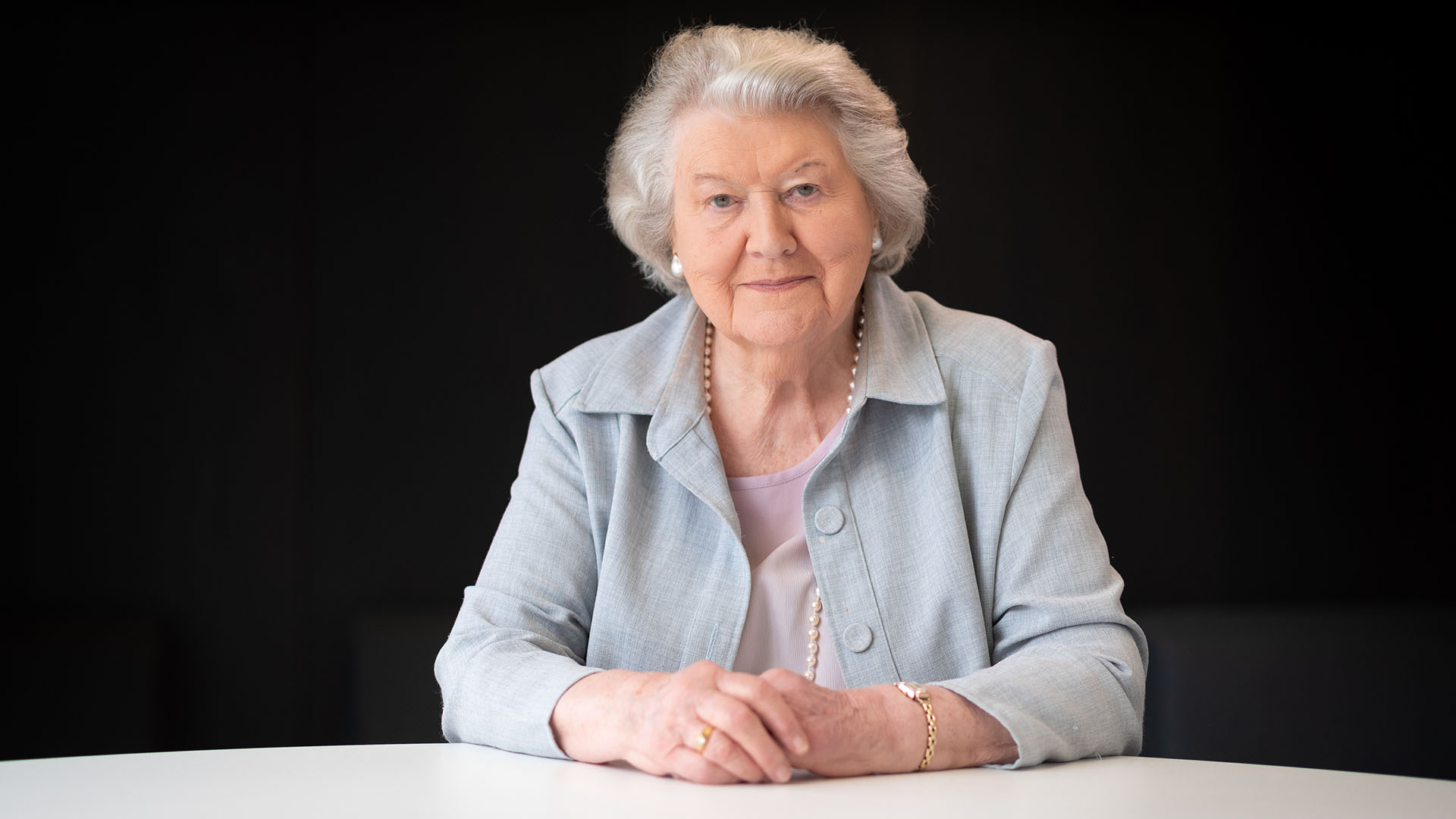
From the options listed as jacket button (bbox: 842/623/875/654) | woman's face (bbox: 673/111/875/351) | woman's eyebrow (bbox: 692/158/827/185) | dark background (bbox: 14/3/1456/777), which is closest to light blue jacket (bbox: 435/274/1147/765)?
jacket button (bbox: 842/623/875/654)

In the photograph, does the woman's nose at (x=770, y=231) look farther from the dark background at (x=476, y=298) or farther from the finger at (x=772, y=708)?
the dark background at (x=476, y=298)

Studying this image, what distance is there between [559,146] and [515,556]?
1766mm

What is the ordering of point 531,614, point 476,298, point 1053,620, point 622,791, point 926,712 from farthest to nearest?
point 476,298
point 531,614
point 1053,620
point 926,712
point 622,791

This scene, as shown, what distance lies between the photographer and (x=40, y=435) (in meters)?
3.09

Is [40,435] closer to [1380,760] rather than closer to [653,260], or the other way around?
[653,260]

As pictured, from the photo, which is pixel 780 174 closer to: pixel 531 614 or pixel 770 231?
pixel 770 231

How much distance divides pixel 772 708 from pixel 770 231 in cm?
66

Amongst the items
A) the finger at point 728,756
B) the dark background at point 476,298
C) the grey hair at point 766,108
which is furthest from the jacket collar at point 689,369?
the dark background at point 476,298

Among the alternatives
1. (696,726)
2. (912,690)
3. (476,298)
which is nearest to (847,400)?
(912,690)

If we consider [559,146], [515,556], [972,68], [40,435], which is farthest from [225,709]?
[972,68]

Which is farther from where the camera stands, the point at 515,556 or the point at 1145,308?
the point at 1145,308

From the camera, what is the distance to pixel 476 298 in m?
3.25

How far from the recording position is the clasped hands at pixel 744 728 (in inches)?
48.2

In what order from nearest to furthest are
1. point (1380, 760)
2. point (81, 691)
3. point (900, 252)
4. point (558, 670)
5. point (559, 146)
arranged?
point (558, 670) → point (900, 252) → point (1380, 760) → point (81, 691) → point (559, 146)
